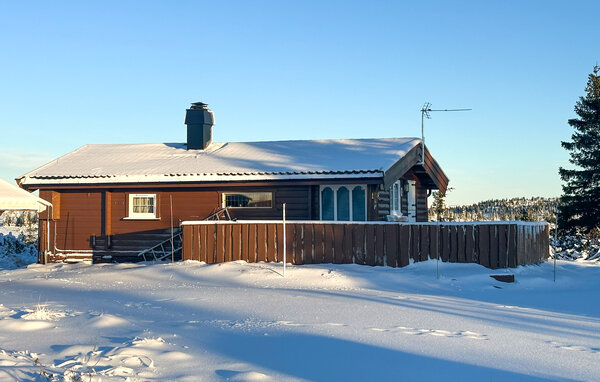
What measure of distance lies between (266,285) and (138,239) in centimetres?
824

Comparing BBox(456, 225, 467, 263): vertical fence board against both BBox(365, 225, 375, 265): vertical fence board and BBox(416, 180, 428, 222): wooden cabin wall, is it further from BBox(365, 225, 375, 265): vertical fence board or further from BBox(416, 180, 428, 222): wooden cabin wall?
BBox(416, 180, 428, 222): wooden cabin wall

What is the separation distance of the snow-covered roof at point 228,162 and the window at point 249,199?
87 centimetres

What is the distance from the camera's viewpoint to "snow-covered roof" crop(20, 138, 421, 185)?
19828mm

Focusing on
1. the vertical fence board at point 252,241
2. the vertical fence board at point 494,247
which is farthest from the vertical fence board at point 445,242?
the vertical fence board at point 252,241

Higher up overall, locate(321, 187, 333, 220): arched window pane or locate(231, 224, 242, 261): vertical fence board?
locate(321, 187, 333, 220): arched window pane

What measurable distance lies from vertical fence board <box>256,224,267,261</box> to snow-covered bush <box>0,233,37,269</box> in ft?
33.9

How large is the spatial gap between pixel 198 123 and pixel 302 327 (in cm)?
1687

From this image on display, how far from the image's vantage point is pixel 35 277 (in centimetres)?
1717

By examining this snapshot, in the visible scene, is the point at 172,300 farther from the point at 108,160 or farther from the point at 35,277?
the point at 108,160

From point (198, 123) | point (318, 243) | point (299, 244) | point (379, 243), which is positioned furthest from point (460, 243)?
point (198, 123)

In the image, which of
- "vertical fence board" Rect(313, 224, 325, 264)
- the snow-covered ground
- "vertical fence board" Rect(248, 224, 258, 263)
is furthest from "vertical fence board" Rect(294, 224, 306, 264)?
the snow-covered ground

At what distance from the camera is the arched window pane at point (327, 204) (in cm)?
2031

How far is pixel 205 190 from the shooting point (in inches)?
831

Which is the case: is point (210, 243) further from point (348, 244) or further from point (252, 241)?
point (348, 244)
